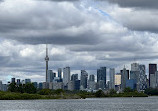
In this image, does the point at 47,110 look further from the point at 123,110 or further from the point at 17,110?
the point at 123,110

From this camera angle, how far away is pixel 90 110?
17688 centimetres

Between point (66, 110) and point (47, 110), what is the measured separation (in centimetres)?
754

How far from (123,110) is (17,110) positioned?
137 feet

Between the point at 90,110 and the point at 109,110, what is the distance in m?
7.54

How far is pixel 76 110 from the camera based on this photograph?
580 feet

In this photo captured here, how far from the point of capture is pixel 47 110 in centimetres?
17688

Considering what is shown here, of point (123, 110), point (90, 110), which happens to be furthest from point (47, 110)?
point (123, 110)

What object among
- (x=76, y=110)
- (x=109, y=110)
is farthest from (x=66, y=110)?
(x=109, y=110)

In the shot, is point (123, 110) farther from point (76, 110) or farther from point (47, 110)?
point (47, 110)

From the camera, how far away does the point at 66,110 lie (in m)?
177

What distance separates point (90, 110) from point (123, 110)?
13142 millimetres

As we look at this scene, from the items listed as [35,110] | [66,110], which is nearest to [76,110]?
[66,110]

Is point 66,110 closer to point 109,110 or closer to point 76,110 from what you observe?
point 76,110

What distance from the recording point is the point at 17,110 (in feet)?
577
